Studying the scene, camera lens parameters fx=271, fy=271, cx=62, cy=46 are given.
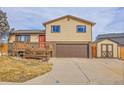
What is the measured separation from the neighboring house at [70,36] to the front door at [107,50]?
1.96 meters

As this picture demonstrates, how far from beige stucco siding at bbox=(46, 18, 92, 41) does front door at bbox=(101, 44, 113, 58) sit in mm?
2100

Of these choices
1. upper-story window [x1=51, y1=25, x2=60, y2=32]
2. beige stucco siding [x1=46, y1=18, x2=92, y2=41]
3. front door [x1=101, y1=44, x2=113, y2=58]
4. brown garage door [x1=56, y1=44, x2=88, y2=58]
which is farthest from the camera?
front door [x1=101, y1=44, x2=113, y2=58]

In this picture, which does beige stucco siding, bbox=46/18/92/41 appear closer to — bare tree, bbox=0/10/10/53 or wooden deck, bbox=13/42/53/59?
wooden deck, bbox=13/42/53/59

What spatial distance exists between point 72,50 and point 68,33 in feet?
6.72

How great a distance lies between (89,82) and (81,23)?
18.2 metres

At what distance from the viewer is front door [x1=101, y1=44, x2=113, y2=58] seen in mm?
31278

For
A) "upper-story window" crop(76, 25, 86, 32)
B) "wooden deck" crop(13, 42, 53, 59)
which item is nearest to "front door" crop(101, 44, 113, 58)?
"upper-story window" crop(76, 25, 86, 32)

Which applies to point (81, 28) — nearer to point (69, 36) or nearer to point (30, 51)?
point (69, 36)

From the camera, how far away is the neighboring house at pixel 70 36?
3009 cm

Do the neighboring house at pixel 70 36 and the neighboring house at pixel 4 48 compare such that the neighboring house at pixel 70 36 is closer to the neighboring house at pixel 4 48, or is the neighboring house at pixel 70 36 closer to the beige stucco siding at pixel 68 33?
the beige stucco siding at pixel 68 33
